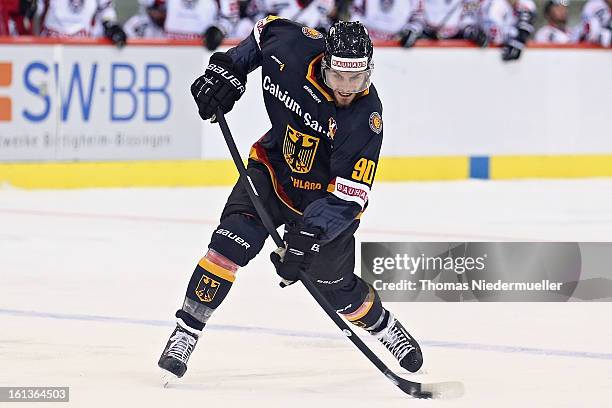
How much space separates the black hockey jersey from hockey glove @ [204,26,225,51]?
598cm

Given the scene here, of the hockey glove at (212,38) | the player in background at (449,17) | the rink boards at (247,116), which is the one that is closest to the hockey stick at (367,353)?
the rink boards at (247,116)

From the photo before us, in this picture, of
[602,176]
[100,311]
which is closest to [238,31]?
[602,176]

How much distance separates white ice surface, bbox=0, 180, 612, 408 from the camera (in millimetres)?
4820

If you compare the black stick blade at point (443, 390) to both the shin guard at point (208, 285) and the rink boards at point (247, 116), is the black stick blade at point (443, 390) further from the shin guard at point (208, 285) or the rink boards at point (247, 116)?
the rink boards at point (247, 116)

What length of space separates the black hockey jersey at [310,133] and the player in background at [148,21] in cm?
704

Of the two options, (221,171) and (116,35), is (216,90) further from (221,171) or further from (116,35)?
(221,171)

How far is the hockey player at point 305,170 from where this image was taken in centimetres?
469

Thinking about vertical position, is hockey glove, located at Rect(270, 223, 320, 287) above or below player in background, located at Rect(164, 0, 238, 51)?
above

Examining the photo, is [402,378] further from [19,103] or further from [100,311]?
[19,103]

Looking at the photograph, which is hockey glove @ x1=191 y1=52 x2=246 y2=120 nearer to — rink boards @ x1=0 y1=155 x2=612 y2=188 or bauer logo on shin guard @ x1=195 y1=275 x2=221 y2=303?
bauer logo on shin guard @ x1=195 y1=275 x2=221 y2=303

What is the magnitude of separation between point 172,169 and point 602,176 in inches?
150

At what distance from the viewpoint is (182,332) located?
4906mm

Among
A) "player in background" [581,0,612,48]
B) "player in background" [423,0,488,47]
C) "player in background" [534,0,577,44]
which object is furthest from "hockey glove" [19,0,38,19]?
"player in background" [581,0,612,48]

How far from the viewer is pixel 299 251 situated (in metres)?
4.59
